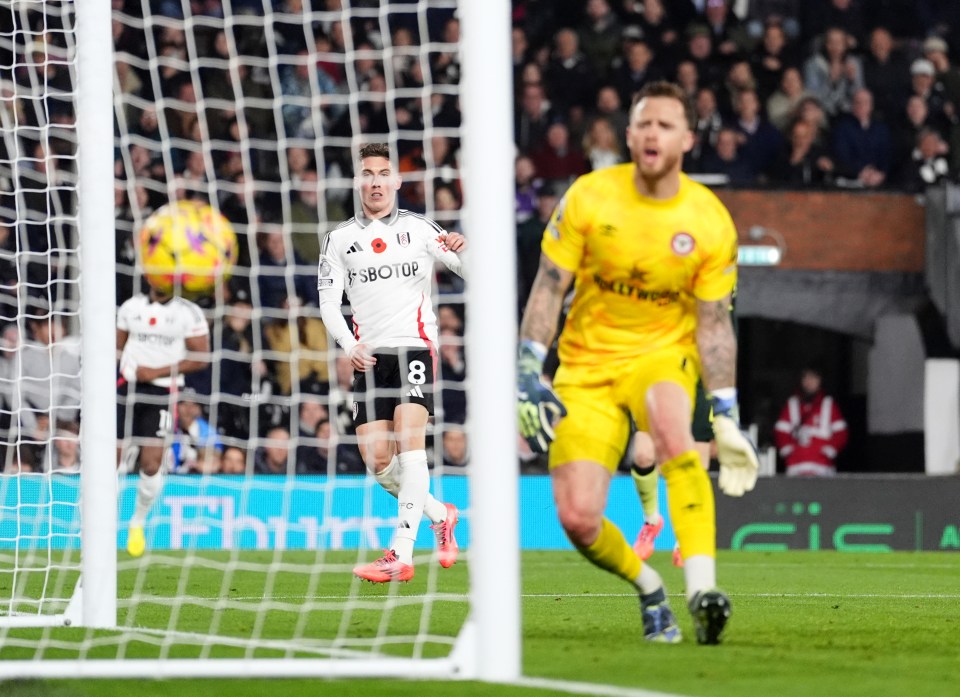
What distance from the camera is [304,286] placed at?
15492mm

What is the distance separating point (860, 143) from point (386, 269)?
9288 mm

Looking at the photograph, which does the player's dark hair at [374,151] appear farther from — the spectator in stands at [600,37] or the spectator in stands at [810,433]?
the spectator in stands at [600,37]

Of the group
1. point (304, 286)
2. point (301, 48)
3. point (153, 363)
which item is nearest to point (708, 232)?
point (153, 363)

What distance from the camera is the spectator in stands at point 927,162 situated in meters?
16.7

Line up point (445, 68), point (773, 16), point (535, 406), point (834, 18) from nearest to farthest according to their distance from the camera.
Answer: point (535, 406) → point (445, 68) → point (834, 18) → point (773, 16)

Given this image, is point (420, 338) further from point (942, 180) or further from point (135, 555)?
point (942, 180)

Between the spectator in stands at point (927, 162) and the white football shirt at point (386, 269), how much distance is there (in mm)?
9021

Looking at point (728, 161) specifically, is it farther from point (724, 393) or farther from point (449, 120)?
point (724, 393)

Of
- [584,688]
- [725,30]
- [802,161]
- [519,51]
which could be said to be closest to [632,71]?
[519,51]

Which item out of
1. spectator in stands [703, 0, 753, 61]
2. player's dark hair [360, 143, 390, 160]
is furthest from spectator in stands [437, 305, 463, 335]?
player's dark hair [360, 143, 390, 160]

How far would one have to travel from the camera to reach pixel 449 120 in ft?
49.9

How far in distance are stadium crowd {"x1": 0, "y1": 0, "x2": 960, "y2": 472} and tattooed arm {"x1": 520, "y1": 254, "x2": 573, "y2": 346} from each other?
24.0 feet

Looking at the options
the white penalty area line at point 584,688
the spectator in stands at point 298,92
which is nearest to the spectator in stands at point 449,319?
the spectator in stands at point 298,92

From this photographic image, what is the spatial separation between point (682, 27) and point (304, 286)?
4959 mm
